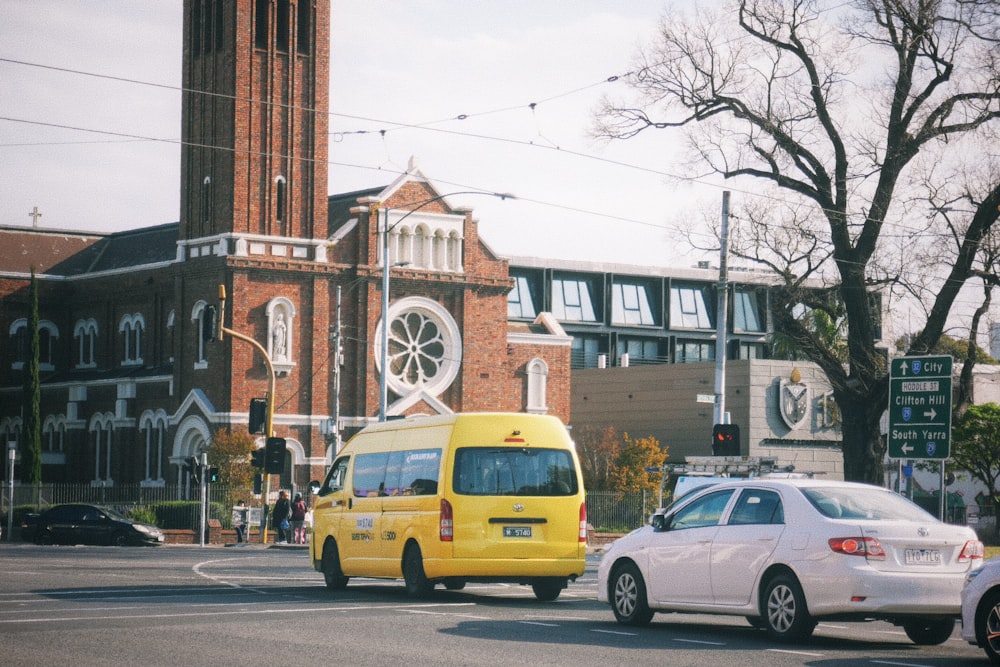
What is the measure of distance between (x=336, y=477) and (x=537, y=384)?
44289mm

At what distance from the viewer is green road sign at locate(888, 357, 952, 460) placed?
22.0m

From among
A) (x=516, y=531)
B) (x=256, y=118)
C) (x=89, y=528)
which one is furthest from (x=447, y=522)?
(x=256, y=118)

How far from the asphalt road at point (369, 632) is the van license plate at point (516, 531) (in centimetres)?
86

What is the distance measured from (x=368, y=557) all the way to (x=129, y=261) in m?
51.9

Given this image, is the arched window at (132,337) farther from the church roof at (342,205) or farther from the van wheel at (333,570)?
the van wheel at (333,570)

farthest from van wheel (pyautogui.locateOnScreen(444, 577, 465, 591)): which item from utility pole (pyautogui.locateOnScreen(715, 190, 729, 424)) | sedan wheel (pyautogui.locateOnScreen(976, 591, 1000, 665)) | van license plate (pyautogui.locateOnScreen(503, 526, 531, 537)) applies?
utility pole (pyautogui.locateOnScreen(715, 190, 729, 424))

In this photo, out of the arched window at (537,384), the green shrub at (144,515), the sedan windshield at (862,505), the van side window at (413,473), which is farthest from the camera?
the arched window at (537,384)

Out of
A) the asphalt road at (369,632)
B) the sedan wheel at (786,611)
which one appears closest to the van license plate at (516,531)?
the asphalt road at (369,632)

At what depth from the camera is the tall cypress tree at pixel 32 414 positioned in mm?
60812

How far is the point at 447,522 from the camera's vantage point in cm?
1980

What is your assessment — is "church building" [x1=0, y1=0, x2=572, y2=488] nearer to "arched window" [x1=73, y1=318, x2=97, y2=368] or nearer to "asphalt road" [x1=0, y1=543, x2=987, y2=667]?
"arched window" [x1=73, y1=318, x2=97, y2=368]

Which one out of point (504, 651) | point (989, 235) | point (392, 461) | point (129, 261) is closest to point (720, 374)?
point (989, 235)

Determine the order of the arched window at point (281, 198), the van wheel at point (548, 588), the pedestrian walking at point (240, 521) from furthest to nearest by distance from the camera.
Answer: the arched window at point (281, 198) < the pedestrian walking at point (240, 521) < the van wheel at point (548, 588)

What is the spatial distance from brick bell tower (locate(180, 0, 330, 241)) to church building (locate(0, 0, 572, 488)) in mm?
75
